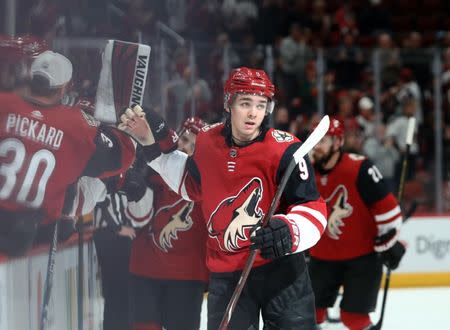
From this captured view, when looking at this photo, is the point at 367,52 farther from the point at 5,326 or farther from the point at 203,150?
the point at 5,326

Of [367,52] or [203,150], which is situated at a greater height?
[367,52]

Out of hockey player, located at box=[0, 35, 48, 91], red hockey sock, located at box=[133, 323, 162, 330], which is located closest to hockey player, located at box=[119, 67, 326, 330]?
hockey player, located at box=[0, 35, 48, 91]

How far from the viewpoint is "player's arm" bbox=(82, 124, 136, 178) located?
2684 millimetres

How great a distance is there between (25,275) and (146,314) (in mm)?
1145

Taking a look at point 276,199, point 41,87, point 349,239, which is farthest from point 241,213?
point 349,239

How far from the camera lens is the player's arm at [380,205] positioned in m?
3.94

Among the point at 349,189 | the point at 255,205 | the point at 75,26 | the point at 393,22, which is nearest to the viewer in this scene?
the point at 75,26

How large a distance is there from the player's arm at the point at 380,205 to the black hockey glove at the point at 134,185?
104cm

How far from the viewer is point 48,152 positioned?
8.13 feet

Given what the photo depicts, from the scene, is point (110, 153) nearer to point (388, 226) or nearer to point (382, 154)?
point (388, 226)

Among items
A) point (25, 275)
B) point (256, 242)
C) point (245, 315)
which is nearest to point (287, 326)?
point (245, 315)

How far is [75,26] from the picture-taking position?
2.49 metres

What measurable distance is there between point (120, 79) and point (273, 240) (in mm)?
732

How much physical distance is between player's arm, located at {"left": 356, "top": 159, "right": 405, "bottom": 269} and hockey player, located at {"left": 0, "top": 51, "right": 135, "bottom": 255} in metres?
1.48
